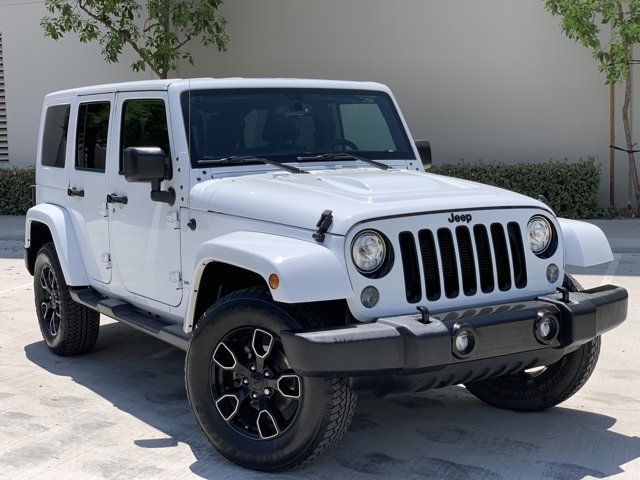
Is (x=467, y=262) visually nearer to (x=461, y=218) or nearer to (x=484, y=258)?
(x=484, y=258)

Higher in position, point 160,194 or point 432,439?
point 160,194

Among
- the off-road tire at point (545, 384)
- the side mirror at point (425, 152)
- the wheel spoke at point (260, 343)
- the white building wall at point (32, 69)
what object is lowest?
the off-road tire at point (545, 384)

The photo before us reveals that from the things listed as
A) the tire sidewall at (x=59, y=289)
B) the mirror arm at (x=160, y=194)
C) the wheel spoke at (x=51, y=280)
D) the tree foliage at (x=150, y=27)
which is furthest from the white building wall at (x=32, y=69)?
the mirror arm at (x=160, y=194)

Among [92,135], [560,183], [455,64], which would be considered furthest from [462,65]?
[92,135]

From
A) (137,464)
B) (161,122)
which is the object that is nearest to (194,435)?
(137,464)

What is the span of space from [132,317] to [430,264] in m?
2.12

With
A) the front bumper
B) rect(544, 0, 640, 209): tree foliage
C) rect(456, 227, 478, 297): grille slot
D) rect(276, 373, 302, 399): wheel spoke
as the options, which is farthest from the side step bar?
rect(544, 0, 640, 209): tree foliage

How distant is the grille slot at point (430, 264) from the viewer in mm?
4594

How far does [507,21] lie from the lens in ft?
47.0

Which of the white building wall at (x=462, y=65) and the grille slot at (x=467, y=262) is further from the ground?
the white building wall at (x=462, y=65)

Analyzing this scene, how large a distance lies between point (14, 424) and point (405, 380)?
2393mm

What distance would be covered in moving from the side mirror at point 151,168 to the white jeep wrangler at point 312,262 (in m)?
0.01

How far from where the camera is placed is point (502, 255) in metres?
4.82

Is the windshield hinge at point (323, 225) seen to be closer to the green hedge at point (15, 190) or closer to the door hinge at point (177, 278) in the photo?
the door hinge at point (177, 278)
